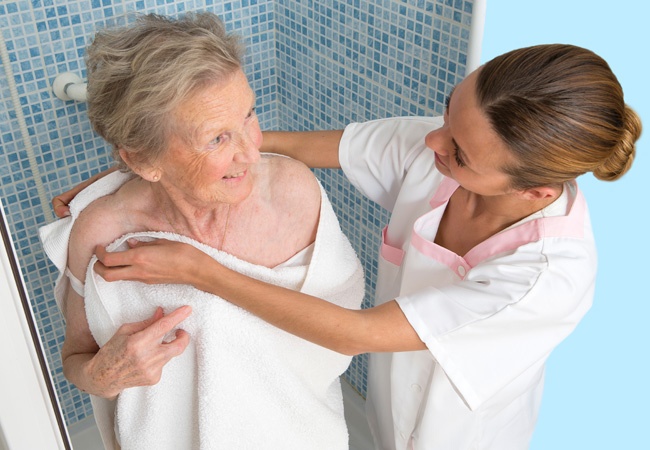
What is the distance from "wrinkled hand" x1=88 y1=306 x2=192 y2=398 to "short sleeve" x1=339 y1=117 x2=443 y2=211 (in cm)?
52

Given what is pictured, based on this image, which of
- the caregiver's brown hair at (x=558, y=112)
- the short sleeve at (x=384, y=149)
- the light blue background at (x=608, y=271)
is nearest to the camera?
the caregiver's brown hair at (x=558, y=112)

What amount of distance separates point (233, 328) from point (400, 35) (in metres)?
0.91

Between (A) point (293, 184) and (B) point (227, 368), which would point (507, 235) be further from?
(B) point (227, 368)

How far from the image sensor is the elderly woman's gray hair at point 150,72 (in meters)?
1.05

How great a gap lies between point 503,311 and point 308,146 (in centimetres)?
58

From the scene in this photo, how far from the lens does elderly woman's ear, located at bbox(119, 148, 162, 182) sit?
117 cm

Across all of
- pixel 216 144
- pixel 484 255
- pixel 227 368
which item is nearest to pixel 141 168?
pixel 216 144

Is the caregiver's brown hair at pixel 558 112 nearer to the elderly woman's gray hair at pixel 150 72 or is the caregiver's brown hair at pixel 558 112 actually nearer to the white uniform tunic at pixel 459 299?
the white uniform tunic at pixel 459 299

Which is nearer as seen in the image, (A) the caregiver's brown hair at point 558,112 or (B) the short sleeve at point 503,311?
(A) the caregiver's brown hair at point 558,112

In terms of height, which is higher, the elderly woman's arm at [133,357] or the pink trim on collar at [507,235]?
the pink trim on collar at [507,235]

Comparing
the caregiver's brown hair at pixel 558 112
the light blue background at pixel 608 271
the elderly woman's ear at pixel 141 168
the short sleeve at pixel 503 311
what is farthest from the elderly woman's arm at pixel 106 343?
the light blue background at pixel 608 271

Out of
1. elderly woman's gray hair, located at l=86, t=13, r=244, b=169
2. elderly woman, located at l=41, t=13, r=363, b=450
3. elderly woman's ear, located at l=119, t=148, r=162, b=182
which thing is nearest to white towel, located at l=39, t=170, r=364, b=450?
elderly woman, located at l=41, t=13, r=363, b=450

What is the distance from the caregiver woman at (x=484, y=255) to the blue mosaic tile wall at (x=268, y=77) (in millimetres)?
331

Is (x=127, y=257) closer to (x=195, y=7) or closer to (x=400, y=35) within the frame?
(x=400, y=35)
